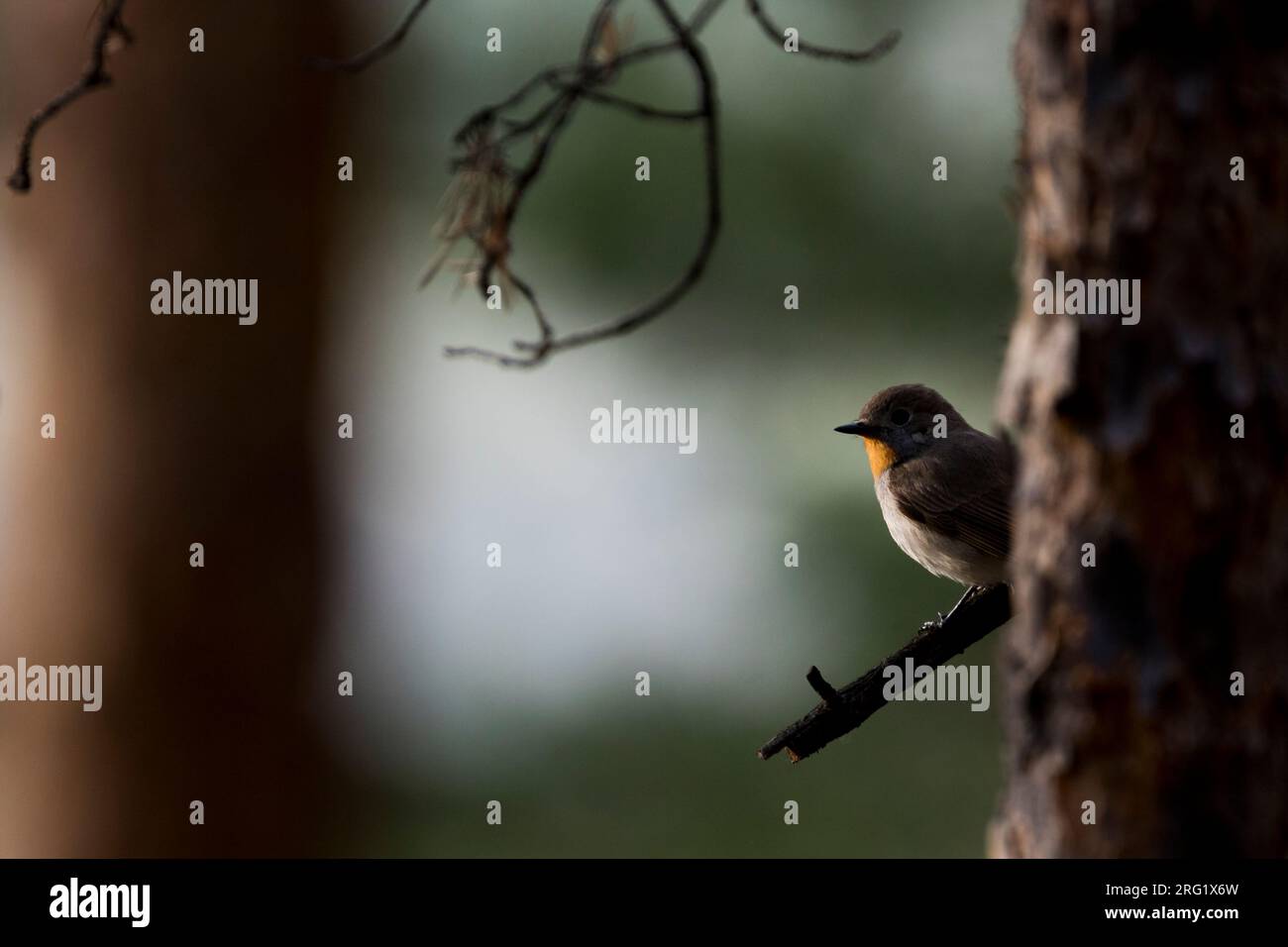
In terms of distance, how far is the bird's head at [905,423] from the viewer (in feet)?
16.5

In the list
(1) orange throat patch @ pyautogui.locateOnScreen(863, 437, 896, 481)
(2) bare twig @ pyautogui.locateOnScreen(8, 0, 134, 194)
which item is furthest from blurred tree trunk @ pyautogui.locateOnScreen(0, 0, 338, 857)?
(2) bare twig @ pyautogui.locateOnScreen(8, 0, 134, 194)

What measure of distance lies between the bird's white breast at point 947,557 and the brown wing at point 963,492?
21 mm

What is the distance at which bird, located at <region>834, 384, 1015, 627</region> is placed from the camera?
4.80 m

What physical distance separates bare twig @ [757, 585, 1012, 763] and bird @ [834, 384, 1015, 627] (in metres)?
0.96

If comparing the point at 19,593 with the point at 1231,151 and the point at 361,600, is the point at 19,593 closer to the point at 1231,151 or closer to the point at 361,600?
the point at 361,600

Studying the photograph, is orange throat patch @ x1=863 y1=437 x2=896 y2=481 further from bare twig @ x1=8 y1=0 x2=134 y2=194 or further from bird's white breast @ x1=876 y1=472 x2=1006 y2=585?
bare twig @ x1=8 y1=0 x2=134 y2=194

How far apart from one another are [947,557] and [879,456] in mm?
614

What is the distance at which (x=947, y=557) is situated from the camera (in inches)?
189

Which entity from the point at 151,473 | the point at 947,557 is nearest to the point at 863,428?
the point at 947,557

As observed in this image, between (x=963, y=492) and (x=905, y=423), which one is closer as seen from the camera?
(x=963, y=492)

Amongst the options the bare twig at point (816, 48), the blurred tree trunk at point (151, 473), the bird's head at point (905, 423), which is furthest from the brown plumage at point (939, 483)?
the blurred tree trunk at point (151, 473)

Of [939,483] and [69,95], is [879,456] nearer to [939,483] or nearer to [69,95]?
[939,483]
